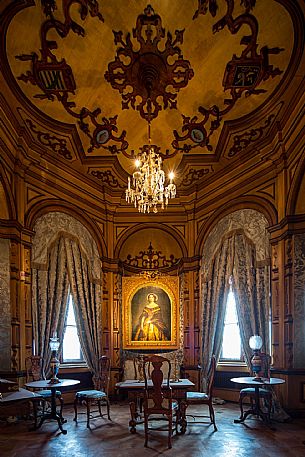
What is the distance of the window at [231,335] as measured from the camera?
9.05 meters

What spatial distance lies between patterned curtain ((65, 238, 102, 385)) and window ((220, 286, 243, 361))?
263cm

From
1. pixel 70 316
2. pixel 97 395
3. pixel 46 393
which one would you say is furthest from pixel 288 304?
pixel 70 316

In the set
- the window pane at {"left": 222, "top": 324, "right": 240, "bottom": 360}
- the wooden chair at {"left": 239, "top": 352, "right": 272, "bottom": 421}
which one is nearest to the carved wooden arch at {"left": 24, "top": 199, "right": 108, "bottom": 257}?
the window pane at {"left": 222, "top": 324, "right": 240, "bottom": 360}

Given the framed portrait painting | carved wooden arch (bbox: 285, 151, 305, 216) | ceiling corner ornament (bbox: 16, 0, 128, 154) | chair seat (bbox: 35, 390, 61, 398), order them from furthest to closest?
1. the framed portrait painting
2. carved wooden arch (bbox: 285, 151, 305, 216)
3. chair seat (bbox: 35, 390, 61, 398)
4. ceiling corner ornament (bbox: 16, 0, 128, 154)

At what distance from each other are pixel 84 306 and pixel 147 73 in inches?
189

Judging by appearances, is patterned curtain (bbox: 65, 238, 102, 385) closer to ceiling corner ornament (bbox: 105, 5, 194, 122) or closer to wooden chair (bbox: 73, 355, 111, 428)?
wooden chair (bbox: 73, 355, 111, 428)

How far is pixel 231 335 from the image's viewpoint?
9.16m

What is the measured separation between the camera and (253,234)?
27.0 feet

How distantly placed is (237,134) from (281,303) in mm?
3029

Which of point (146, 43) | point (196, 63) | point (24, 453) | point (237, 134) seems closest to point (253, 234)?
point (237, 134)

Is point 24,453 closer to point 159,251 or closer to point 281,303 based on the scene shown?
point 281,303

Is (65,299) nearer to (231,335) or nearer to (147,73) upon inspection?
(231,335)

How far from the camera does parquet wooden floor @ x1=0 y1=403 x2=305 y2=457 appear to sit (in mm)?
5219

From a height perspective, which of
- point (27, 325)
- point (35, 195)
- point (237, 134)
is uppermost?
point (237, 134)
